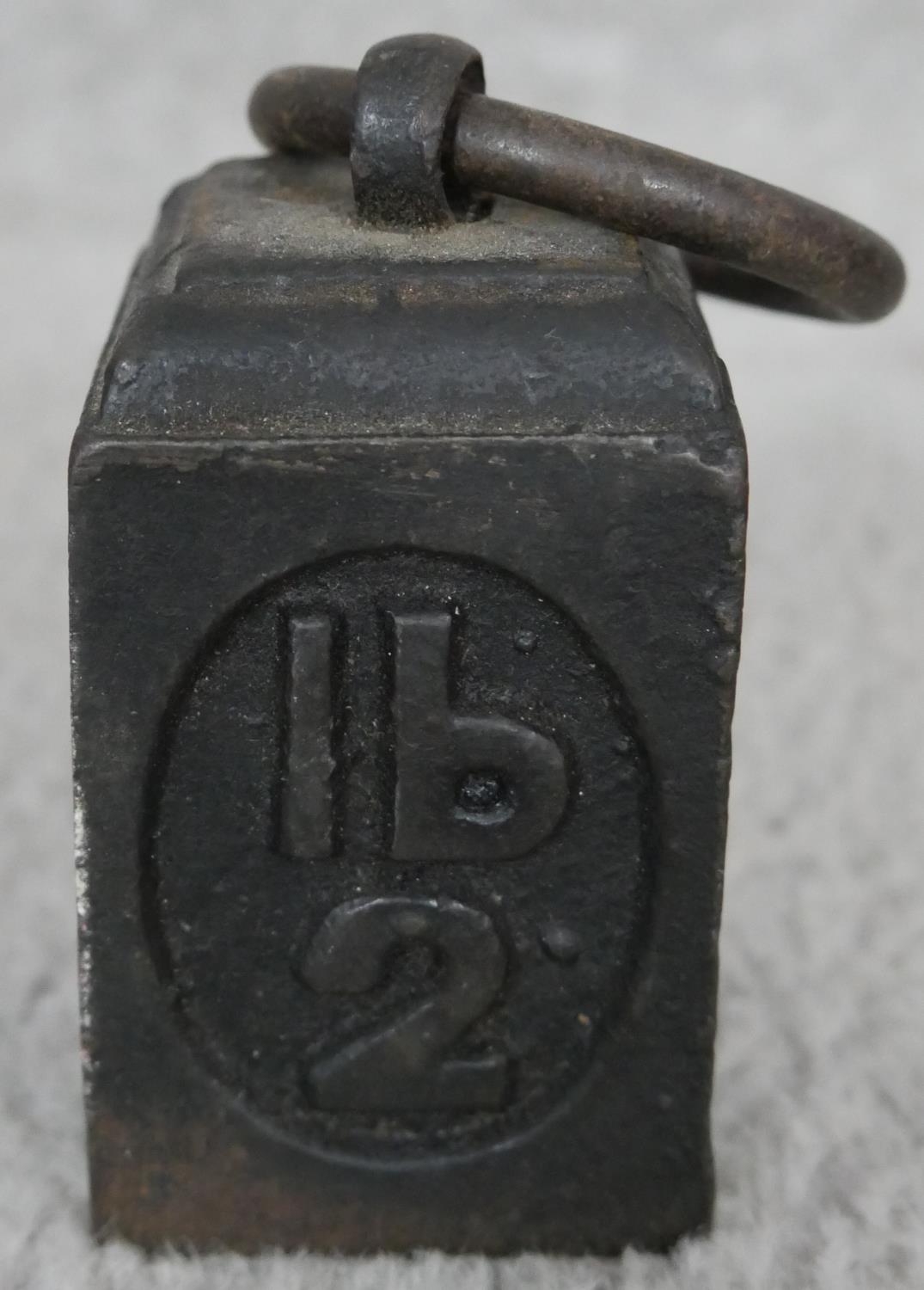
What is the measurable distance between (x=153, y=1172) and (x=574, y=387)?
0.46 m

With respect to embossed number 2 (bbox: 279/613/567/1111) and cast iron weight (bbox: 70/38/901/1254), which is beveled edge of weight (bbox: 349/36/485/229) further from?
embossed number 2 (bbox: 279/613/567/1111)

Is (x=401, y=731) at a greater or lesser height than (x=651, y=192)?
lesser

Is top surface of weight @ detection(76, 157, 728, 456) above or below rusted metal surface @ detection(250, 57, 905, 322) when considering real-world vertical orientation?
below

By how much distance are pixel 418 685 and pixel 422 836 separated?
79mm

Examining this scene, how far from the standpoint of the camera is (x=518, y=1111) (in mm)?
1123

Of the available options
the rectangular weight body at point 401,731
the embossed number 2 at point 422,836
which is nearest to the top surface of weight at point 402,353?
the rectangular weight body at point 401,731

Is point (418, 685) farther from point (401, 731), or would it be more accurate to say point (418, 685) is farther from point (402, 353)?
point (402, 353)

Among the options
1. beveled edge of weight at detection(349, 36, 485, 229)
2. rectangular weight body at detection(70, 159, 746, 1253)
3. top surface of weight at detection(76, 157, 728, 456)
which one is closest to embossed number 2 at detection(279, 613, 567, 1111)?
rectangular weight body at detection(70, 159, 746, 1253)

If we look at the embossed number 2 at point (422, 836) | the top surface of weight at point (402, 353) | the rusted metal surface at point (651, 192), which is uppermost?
the rusted metal surface at point (651, 192)

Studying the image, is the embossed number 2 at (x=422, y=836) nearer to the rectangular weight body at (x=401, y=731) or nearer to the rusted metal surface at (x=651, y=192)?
the rectangular weight body at (x=401, y=731)

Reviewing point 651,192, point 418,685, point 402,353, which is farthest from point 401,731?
point 651,192

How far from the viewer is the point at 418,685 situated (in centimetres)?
105

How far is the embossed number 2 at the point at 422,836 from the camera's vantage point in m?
1.05

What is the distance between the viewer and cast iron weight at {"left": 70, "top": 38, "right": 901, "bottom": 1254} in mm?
1005
